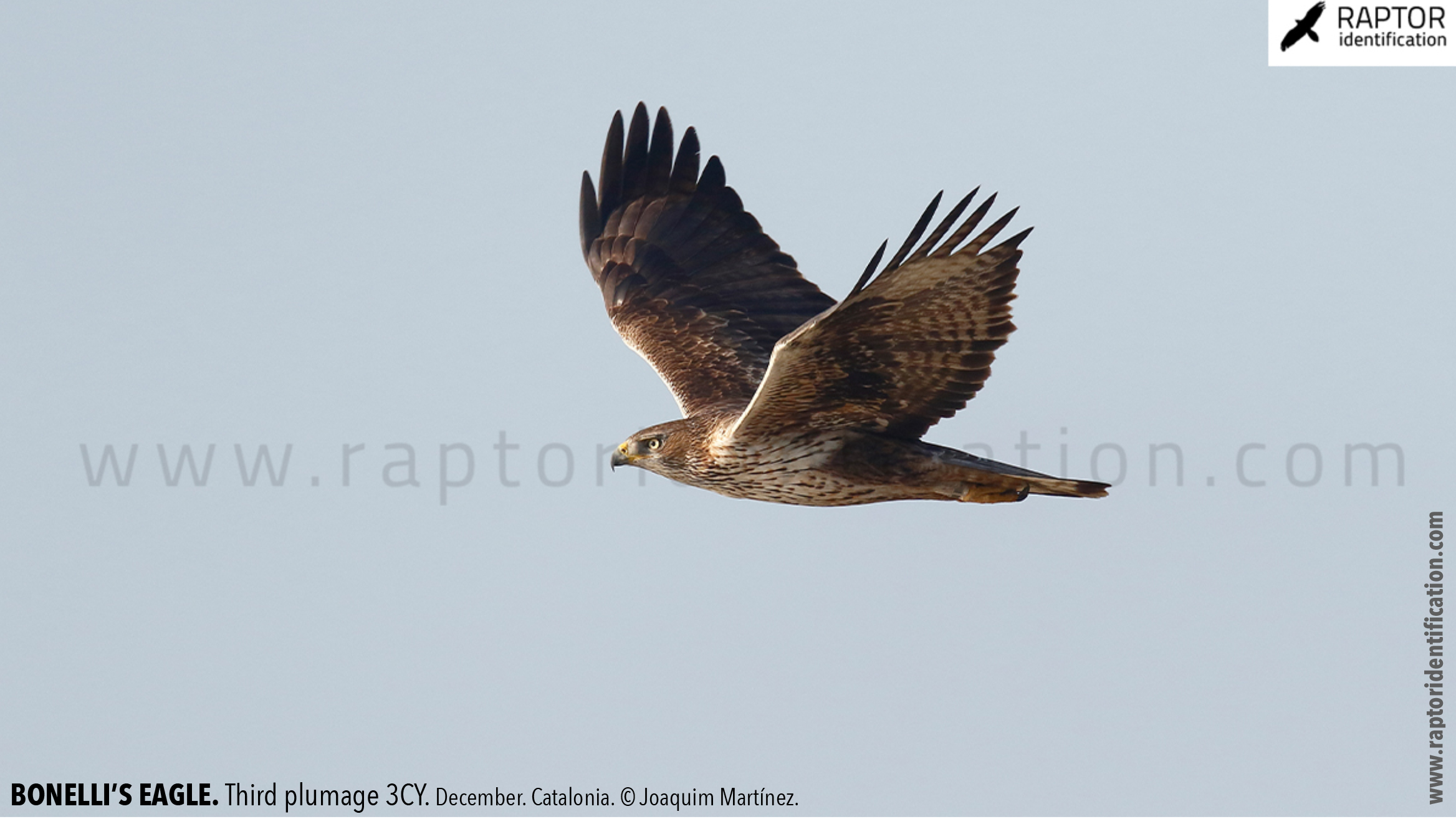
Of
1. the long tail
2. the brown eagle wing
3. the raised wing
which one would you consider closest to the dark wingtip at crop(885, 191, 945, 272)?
the brown eagle wing

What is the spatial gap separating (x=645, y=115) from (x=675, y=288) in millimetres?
1340

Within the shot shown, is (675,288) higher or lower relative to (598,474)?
higher

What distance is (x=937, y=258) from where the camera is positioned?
7.76 m

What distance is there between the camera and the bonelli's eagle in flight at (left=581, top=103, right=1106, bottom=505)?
8016 mm

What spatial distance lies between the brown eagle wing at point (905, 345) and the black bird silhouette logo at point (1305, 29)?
6.55 metres

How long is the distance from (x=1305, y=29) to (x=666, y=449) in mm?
7544

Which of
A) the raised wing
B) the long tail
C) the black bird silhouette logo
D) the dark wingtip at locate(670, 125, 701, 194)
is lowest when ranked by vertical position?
the long tail

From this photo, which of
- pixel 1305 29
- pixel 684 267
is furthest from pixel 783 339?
pixel 1305 29

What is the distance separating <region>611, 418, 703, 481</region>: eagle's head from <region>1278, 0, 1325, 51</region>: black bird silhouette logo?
7.05 metres

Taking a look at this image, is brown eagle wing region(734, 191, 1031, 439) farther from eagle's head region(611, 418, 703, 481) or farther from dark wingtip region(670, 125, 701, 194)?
dark wingtip region(670, 125, 701, 194)

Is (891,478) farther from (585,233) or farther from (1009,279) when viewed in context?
(585,233)

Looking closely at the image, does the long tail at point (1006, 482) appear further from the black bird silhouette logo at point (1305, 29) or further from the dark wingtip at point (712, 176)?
the black bird silhouette logo at point (1305, 29)

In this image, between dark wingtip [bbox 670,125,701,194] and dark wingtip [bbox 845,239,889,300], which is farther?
dark wingtip [bbox 670,125,701,194]

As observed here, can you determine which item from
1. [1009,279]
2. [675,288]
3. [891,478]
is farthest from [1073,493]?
[675,288]
